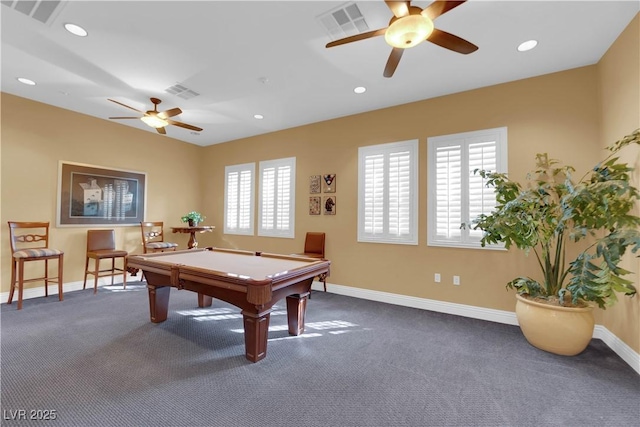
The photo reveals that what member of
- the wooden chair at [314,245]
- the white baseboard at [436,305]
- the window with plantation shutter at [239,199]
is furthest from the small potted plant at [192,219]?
the wooden chair at [314,245]

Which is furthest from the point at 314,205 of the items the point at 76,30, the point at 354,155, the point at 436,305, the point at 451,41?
the point at 76,30

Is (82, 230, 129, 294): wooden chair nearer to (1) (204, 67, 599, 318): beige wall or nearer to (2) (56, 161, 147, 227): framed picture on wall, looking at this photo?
(2) (56, 161, 147, 227): framed picture on wall

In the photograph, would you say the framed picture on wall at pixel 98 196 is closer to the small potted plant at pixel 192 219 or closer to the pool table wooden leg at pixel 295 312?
the small potted plant at pixel 192 219

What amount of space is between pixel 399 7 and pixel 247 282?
2.26 meters

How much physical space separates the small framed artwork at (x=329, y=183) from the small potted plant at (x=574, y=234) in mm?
2316

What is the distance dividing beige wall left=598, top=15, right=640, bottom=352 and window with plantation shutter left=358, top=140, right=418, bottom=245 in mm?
1970

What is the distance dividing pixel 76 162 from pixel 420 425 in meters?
6.00

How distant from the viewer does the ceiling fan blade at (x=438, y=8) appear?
1.74m

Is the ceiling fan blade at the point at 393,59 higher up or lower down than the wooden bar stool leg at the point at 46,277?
higher up

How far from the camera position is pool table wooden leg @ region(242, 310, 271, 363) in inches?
92.0

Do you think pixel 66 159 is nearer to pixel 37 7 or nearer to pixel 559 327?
pixel 37 7

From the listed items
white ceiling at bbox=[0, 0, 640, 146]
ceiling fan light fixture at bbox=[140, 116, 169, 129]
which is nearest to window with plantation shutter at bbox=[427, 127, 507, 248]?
white ceiling at bbox=[0, 0, 640, 146]

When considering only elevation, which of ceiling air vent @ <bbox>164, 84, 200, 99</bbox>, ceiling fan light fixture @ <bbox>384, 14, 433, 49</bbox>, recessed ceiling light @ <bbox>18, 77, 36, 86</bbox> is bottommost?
ceiling fan light fixture @ <bbox>384, 14, 433, 49</bbox>

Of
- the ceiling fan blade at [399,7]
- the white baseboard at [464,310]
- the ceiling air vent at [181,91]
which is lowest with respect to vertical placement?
the white baseboard at [464,310]
